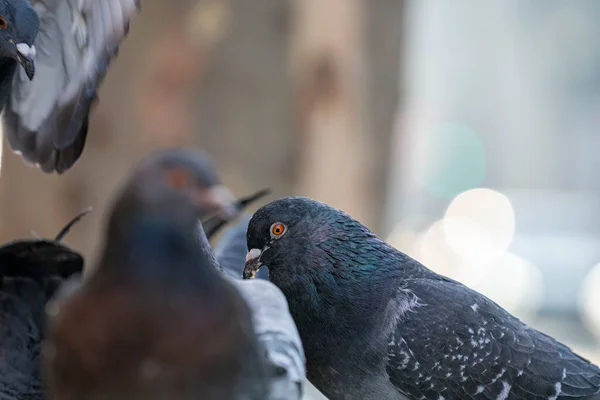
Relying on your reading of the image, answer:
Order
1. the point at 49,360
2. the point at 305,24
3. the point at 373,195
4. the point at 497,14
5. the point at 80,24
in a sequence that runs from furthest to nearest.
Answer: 1. the point at 497,14
2. the point at 373,195
3. the point at 305,24
4. the point at 80,24
5. the point at 49,360

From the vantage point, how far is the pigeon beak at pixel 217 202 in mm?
866

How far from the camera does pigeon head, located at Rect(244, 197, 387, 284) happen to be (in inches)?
56.5

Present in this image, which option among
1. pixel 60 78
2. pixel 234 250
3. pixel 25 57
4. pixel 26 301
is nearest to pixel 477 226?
pixel 234 250

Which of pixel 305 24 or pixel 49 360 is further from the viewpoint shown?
pixel 305 24

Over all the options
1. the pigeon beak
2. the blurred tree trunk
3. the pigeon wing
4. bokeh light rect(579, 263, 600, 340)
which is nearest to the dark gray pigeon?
the pigeon beak

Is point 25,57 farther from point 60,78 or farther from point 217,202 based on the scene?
point 217,202

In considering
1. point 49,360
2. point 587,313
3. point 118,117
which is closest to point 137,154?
point 118,117

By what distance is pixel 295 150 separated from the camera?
311 cm

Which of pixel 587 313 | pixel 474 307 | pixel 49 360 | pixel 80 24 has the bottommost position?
pixel 587 313

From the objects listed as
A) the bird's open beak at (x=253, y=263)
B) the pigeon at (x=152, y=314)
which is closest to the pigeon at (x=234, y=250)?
the bird's open beak at (x=253, y=263)

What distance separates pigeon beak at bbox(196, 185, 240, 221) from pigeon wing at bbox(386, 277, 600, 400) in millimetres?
632

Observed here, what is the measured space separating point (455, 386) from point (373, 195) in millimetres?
1935

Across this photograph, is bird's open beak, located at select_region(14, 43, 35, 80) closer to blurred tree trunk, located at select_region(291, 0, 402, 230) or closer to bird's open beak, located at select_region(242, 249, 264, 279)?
bird's open beak, located at select_region(242, 249, 264, 279)

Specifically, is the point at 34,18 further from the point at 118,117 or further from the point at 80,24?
the point at 118,117
